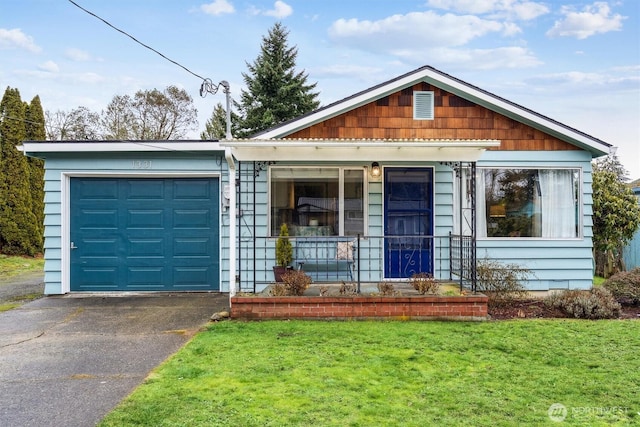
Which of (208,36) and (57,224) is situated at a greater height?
(208,36)

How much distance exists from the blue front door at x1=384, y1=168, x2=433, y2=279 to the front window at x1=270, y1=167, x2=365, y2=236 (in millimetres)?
A: 551

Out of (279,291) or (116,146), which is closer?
(279,291)

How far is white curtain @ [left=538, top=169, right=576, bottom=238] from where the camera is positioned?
25.0ft

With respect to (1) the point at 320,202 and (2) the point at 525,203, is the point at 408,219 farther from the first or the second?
(2) the point at 525,203

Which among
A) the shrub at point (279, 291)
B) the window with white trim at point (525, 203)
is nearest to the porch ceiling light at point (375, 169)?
the window with white trim at point (525, 203)

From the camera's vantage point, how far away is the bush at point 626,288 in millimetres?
6887

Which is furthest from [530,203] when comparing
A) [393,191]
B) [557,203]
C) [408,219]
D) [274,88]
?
[274,88]

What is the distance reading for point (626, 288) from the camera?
6.99 meters

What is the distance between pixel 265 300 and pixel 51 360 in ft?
8.49

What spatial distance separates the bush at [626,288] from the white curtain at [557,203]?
1.05 meters

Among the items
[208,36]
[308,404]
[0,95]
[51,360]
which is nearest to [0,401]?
[51,360]

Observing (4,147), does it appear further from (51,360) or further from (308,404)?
(308,404)

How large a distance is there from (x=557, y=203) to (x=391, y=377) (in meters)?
5.73

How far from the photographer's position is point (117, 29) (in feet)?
21.0
